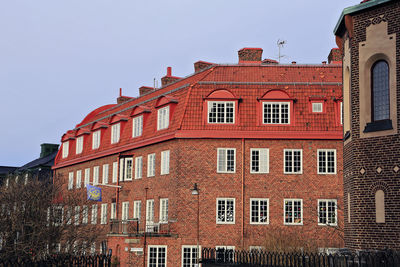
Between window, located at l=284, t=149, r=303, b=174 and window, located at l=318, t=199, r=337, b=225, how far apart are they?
8.41 feet

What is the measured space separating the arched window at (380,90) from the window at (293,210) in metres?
19.1

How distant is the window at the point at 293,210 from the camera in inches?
1540

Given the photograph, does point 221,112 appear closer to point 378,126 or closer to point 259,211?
point 259,211

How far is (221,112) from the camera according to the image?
132 ft

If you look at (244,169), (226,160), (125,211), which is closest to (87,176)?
(125,211)

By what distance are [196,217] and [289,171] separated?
688 centimetres

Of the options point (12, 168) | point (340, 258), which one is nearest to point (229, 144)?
point (340, 258)

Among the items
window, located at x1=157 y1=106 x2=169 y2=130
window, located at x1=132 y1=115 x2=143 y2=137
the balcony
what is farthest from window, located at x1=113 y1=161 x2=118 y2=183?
window, located at x1=157 y1=106 x2=169 y2=130

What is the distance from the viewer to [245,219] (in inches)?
1540

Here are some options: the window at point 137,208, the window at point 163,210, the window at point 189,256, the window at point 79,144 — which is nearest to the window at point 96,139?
the window at point 79,144

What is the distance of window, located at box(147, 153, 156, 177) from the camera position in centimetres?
4341

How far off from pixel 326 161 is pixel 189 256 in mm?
10924

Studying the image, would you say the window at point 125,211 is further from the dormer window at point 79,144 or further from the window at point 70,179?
the dormer window at point 79,144

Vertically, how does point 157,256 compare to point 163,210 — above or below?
below
